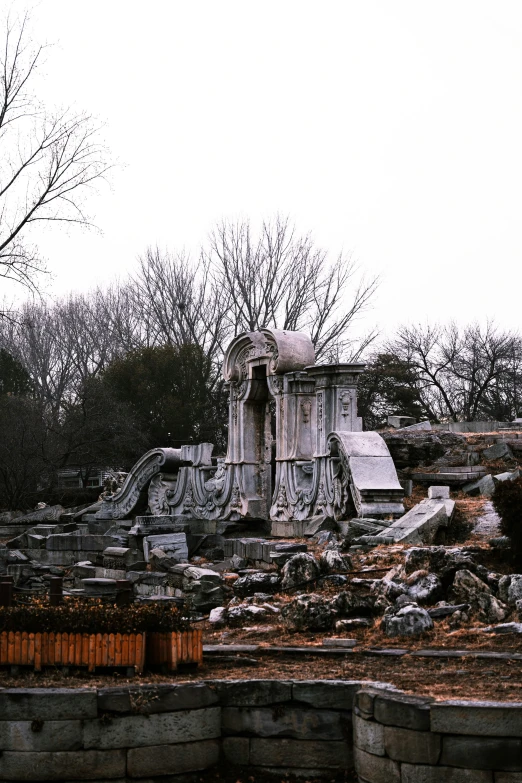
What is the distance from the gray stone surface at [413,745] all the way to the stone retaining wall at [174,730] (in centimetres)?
71

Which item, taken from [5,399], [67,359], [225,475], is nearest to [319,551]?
[225,475]

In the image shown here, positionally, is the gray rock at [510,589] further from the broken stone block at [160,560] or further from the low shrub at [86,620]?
the broken stone block at [160,560]

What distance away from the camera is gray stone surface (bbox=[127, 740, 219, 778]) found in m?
8.02

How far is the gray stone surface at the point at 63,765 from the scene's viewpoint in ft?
26.1

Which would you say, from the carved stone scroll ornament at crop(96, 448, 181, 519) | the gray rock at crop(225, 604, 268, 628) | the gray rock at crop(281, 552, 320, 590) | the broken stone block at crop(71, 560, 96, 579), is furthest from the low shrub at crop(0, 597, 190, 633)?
the carved stone scroll ornament at crop(96, 448, 181, 519)

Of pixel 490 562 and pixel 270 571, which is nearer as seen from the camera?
pixel 490 562

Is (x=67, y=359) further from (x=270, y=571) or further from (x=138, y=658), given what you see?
(x=138, y=658)

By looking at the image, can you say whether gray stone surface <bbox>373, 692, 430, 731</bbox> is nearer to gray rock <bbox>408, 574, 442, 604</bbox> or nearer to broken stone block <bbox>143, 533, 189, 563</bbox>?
gray rock <bbox>408, 574, 442, 604</bbox>

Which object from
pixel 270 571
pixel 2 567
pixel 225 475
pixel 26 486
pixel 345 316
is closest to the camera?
pixel 270 571

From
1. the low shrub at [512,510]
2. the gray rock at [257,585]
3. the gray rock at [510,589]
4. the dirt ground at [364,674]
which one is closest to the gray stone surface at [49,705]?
the dirt ground at [364,674]

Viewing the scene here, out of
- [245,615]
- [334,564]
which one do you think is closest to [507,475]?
[334,564]

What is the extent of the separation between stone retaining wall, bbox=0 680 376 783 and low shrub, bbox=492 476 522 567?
4.83 metres

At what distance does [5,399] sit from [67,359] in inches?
496

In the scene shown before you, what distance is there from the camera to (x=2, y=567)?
783 inches
